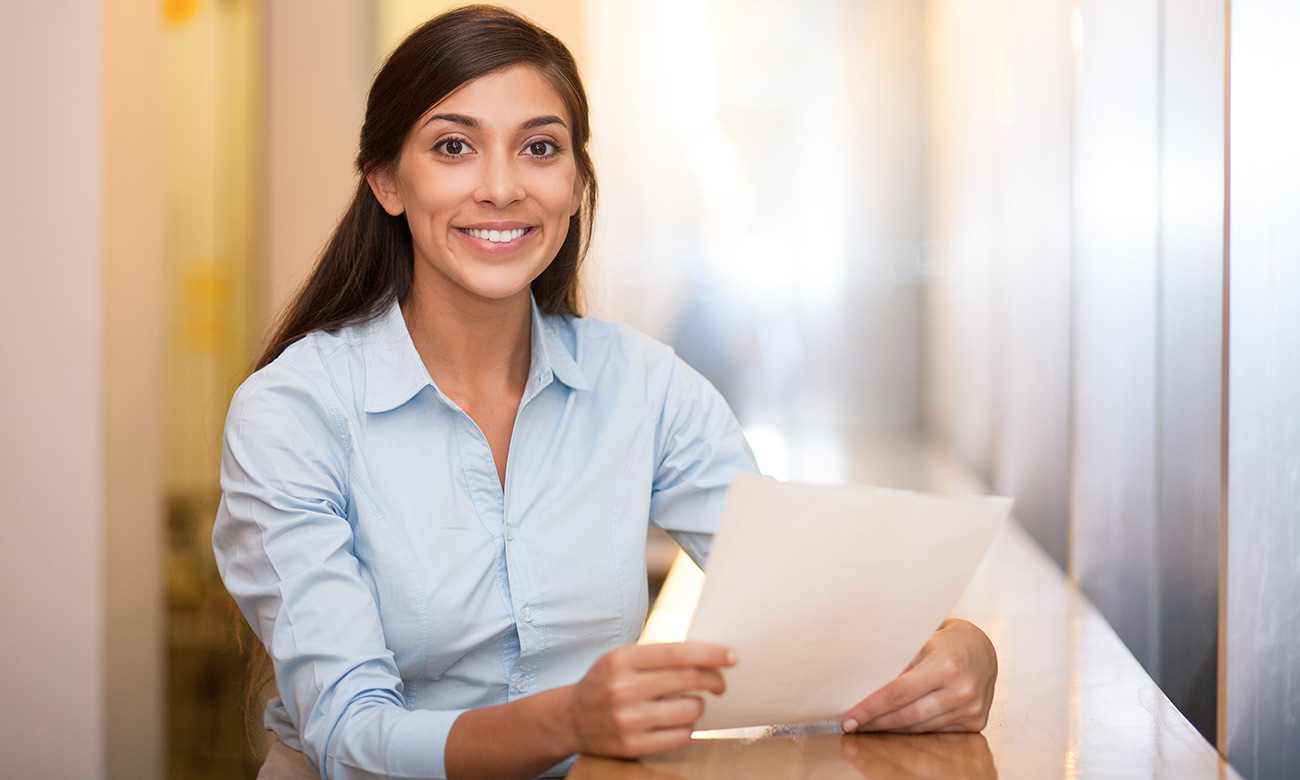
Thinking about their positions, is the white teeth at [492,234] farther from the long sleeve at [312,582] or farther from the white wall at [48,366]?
the white wall at [48,366]

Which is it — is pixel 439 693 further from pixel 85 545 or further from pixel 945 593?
pixel 85 545

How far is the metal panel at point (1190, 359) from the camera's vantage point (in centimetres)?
164

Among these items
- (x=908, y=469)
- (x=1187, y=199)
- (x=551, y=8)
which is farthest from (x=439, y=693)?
(x=908, y=469)

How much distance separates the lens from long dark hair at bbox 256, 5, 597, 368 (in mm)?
1181

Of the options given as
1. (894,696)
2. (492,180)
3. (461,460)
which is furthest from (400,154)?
(894,696)

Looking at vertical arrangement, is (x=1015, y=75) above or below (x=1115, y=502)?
above

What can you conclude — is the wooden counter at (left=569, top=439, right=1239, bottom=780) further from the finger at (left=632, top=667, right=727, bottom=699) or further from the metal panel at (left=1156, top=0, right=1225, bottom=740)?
the metal panel at (left=1156, top=0, right=1225, bottom=740)

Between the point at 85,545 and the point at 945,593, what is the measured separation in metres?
1.57

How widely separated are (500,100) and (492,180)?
0.27 ft

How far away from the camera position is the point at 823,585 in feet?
2.61

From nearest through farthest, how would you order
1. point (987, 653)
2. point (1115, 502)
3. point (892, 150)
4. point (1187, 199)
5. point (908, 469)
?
1. point (987, 653)
2. point (1187, 199)
3. point (1115, 502)
4. point (908, 469)
5. point (892, 150)

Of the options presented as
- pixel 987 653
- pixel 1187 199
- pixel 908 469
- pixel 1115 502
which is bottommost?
pixel 908 469

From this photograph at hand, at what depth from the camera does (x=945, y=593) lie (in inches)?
34.1

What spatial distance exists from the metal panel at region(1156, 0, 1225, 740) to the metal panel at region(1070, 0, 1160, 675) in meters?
0.05
